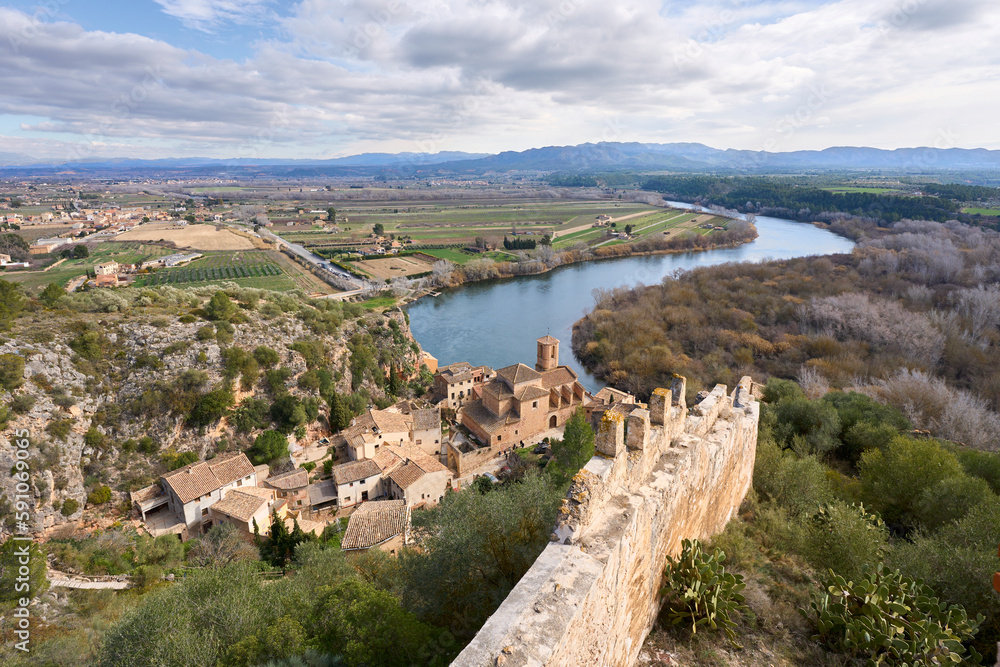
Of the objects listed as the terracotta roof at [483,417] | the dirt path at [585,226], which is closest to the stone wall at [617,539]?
the terracotta roof at [483,417]

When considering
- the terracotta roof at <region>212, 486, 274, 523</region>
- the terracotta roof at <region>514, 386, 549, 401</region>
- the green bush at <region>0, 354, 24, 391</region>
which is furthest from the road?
the terracotta roof at <region>212, 486, 274, 523</region>

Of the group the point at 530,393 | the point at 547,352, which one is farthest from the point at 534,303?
the point at 530,393

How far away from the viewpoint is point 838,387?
2688 centimetres

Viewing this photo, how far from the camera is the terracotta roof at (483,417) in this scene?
26.0 meters

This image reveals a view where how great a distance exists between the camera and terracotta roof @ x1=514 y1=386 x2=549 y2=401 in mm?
26594

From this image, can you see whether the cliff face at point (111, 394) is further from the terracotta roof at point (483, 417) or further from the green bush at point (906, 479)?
the green bush at point (906, 479)

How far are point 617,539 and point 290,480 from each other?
61.0ft

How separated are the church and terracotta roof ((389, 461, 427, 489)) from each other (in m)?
5.89

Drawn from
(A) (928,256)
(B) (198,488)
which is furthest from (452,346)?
(A) (928,256)

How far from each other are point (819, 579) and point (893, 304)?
3822 cm

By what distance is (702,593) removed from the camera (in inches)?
251

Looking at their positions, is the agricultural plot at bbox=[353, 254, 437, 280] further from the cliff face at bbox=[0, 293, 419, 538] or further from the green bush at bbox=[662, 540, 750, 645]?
the green bush at bbox=[662, 540, 750, 645]

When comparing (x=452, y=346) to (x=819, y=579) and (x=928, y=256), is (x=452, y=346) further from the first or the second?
(x=928, y=256)

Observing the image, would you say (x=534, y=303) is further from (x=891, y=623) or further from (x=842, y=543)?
(x=891, y=623)
